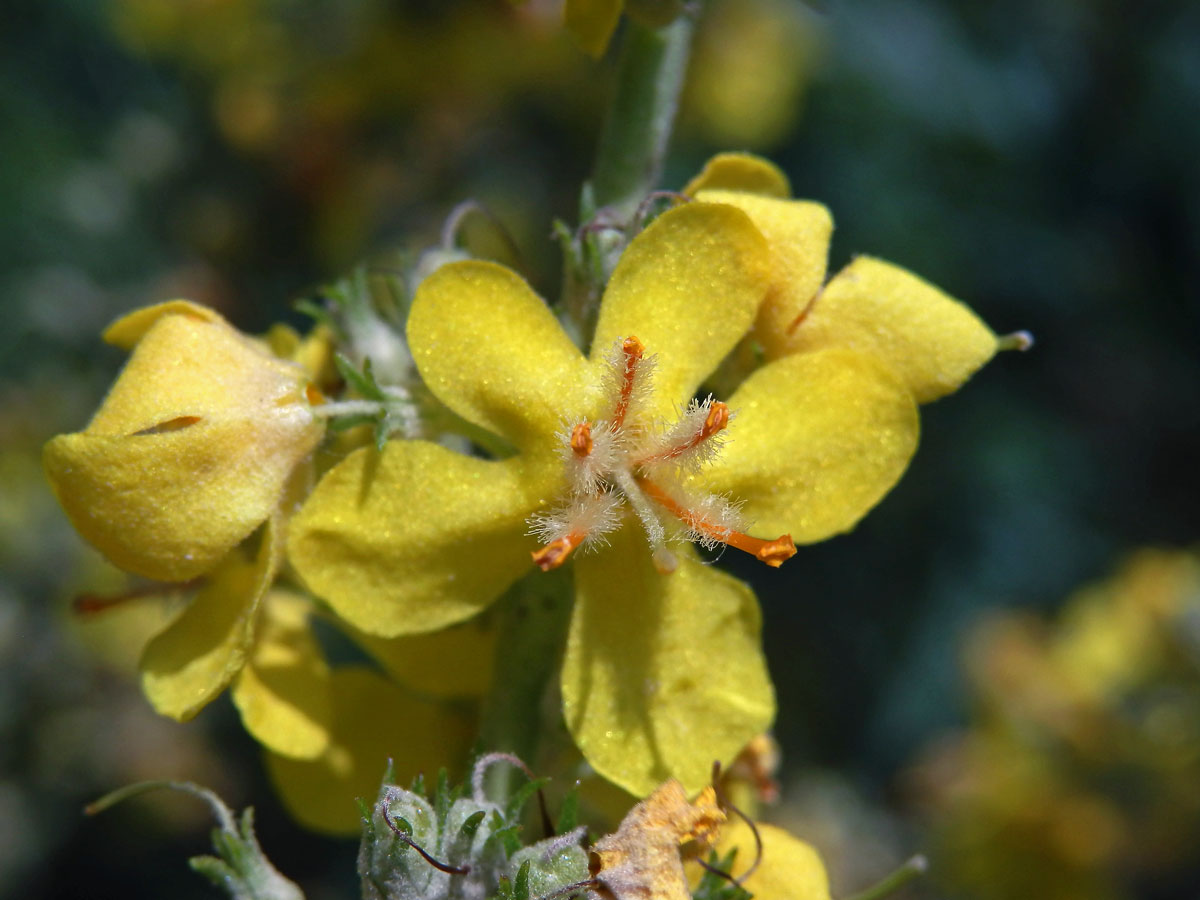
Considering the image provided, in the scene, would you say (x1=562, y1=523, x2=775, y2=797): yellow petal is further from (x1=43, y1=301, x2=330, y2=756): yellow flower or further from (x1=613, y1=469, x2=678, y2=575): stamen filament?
(x1=43, y1=301, x2=330, y2=756): yellow flower

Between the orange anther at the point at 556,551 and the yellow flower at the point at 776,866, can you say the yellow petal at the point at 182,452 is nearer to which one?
the orange anther at the point at 556,551

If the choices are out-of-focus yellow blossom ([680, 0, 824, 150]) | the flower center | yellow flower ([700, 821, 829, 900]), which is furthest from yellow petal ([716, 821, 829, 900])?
out-of-focus yellow blossom ([680, 0, 824, 150])

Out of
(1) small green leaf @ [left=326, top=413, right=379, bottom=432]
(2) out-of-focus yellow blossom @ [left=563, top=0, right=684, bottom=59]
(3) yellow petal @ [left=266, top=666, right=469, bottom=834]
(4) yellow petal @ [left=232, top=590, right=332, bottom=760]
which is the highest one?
(2) out-of-focus yellow blossom @ [left=563, top=0, right=684, bottom=59]

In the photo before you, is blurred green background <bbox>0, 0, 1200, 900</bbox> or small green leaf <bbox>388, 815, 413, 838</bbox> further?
blurred green background <bbox>0, 0, 1200, 900</bbox>

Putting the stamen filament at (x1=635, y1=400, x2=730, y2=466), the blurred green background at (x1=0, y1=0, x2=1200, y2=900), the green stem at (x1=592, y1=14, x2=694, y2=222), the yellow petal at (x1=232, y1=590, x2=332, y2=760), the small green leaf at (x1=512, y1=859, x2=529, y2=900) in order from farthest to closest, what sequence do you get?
1. the blurred green background at (x1=0, y1=0, x2=1200, y2=900)
2. the green stem at (x1=592, y1=14, x2=694, y2=222)
3. the yellow petal at (x1=232, y1=590, x2=332, y2=760)
4. the stamen filament at (x1=635, y1=400, x2=730, y2=466)
5. the small green leaf at (x1=512, y1=859, x2=529, y2=900)

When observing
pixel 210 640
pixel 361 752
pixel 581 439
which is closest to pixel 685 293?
pixel 581 439

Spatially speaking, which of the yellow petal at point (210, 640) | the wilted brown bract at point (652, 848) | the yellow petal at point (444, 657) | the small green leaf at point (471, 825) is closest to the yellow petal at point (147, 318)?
the yellow petal at point (210, 640)
